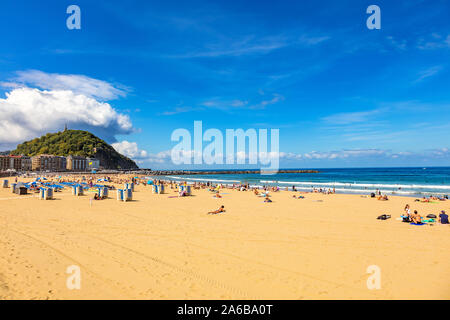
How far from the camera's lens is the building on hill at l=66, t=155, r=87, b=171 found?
11406 centimetres

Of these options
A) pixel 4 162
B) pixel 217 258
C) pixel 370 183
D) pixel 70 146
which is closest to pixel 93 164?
pixel 70 146

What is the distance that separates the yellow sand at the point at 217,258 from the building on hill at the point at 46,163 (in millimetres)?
112593

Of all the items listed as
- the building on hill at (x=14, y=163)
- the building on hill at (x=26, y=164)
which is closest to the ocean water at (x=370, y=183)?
the building on hill at (x=26, y=164)

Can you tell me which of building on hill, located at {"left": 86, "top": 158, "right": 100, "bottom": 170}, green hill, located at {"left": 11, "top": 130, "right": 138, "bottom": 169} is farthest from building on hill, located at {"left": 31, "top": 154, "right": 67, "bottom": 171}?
green hill, located at {"left": 11, "top": 130, "right": 138, "bottom": 169}

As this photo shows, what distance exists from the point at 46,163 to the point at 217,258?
406 feet

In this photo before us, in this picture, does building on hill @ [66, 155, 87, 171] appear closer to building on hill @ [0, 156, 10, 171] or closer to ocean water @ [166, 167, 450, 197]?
building on hill @ [0, 156, 10, 171]

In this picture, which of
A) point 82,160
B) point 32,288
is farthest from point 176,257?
point 82,160

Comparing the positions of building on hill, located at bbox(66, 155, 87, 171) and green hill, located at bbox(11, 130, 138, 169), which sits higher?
green hill, located at bbox(11, 130, 138, 169)

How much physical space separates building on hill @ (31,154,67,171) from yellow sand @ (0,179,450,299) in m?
113

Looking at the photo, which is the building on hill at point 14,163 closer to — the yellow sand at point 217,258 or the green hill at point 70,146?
the green hill at point 70,146

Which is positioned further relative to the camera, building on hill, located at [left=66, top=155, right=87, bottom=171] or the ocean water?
building on hill, located at [left=66, top=155, right=87, bottom=171]

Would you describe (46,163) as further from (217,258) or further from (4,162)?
(217,258)
